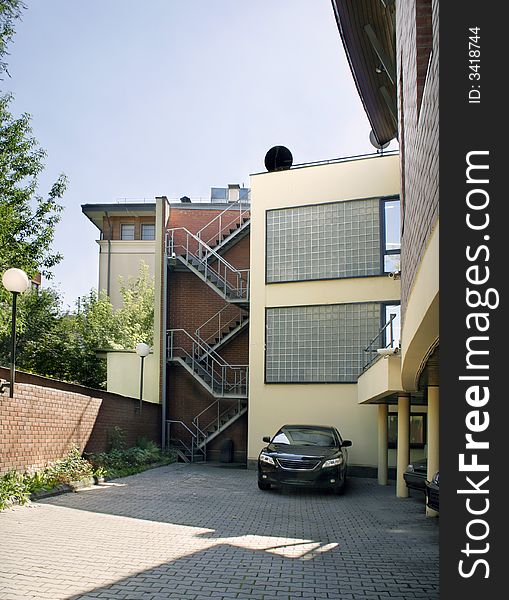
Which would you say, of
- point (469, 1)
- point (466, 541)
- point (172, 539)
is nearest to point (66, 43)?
point (172, 539)

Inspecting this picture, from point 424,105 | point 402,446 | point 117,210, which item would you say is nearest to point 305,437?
point 402,446

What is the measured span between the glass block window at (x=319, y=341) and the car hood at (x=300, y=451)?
5097 millimetres

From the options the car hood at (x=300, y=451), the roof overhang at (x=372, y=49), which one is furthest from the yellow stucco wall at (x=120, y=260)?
the car hood at (x=300, y=451)

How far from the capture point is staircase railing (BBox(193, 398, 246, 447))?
984 inches

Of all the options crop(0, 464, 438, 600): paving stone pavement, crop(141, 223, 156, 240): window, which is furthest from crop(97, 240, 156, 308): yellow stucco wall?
crop(0, 464, 438, 600): paving stone pavement

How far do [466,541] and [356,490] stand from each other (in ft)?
48.7

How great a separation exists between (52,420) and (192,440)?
10087 mm

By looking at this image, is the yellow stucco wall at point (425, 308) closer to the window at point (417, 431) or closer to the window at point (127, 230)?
the window at point (417, 431)

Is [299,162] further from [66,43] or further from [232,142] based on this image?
[66,43]

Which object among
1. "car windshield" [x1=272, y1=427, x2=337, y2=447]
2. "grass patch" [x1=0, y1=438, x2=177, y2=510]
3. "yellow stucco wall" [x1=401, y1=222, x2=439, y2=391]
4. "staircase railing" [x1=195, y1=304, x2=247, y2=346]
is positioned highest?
"staircase railing" [x1=195, y1=304, x2=247, y2=346]

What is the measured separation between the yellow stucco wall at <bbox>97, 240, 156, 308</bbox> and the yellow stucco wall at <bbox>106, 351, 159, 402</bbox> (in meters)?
17.3

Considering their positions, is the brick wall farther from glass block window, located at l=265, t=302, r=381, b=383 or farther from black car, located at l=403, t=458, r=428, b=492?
glass block window, located at l=265, t=302, r=381, b=383

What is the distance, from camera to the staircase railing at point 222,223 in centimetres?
2692

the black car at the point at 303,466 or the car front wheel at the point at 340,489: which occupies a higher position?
Answer: the black car at the point at 303,466
